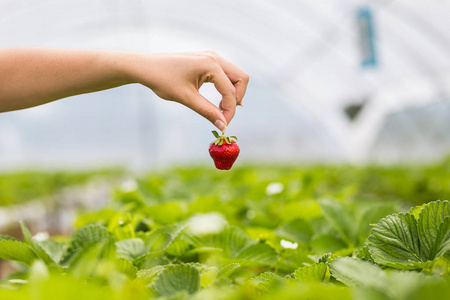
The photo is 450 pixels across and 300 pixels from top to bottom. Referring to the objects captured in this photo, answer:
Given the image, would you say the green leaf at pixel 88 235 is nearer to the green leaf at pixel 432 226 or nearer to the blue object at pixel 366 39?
the green leaf at pixel 432 226

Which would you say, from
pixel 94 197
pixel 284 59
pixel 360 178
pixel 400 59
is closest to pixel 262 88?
pixel 284 59

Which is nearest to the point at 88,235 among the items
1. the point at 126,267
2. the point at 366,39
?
the point at 126,267

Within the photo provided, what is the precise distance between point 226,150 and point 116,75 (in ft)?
1.06

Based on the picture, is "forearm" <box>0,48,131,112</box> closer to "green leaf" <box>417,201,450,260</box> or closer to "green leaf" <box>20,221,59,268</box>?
"green leaf" <box>20,221,59,268</box>

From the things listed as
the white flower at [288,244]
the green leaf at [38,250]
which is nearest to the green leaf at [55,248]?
the green leaf at [38,250]

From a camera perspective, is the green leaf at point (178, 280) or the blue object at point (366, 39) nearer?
the green leaf at point (178, 280)

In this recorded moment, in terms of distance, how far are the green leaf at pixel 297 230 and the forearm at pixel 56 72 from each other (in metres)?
0.58

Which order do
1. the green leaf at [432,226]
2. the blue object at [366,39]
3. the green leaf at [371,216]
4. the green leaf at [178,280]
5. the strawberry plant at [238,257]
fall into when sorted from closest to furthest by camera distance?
the strawberry plant at [238,257] → the green leaf at [178,280] → the green leaf at [432,226] → the green leaf at [371,216] → the blue object at [366,39]

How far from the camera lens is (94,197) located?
9070 millimetres

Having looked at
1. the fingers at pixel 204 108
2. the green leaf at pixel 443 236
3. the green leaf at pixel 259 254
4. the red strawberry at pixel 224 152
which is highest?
the fingers at pixel 204 108

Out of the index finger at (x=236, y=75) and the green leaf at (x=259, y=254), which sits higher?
the index finger at (x=236, y=75)

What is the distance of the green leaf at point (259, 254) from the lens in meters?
1.13

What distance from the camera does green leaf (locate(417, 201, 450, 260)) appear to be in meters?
0.85

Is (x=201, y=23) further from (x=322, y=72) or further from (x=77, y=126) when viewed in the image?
(x=77, y=126)
